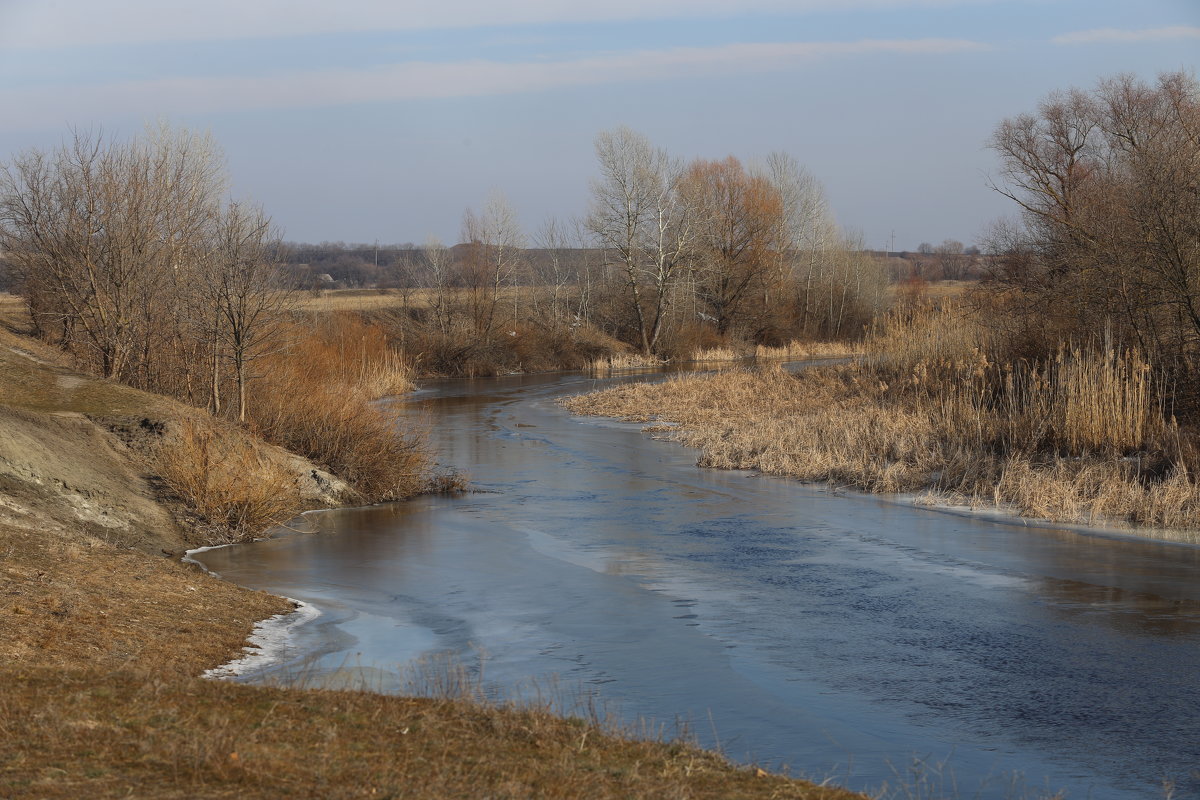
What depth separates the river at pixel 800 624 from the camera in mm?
6805

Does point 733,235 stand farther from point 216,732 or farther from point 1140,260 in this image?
point 216,732

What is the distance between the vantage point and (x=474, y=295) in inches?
1980

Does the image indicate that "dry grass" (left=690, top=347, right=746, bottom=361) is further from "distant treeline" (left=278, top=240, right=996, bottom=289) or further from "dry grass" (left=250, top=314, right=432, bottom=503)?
"dry grass" (left=250, top=314, right=432, bottom=503)

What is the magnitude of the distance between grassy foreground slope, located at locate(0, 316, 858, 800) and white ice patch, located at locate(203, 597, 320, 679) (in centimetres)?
13

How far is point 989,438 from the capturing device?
17.6m

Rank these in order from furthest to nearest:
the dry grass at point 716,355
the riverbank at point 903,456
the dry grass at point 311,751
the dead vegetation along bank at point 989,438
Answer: the dry grass at point 716,355, the dead vegetation along bank at point 989,438, the riverbank at point 903,456, the dry grass at point 311,751

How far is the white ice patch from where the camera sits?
7.79 m

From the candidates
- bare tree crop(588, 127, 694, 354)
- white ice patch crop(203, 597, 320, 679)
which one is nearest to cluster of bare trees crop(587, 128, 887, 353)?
bare tree crop(588, 127, 694, 354)

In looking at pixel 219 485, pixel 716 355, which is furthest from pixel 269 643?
pixel 716 355

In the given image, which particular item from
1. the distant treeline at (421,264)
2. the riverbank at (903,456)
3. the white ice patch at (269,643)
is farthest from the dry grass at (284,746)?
the distant treeline at (421,264)

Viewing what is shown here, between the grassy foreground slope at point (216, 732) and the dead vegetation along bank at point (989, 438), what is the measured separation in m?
10.5

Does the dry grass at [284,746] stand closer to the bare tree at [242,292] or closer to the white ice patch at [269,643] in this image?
the white ice patch at [269,643]

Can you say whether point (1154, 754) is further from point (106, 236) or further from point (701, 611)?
point (106, 236)

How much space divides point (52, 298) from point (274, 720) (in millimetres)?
23596
